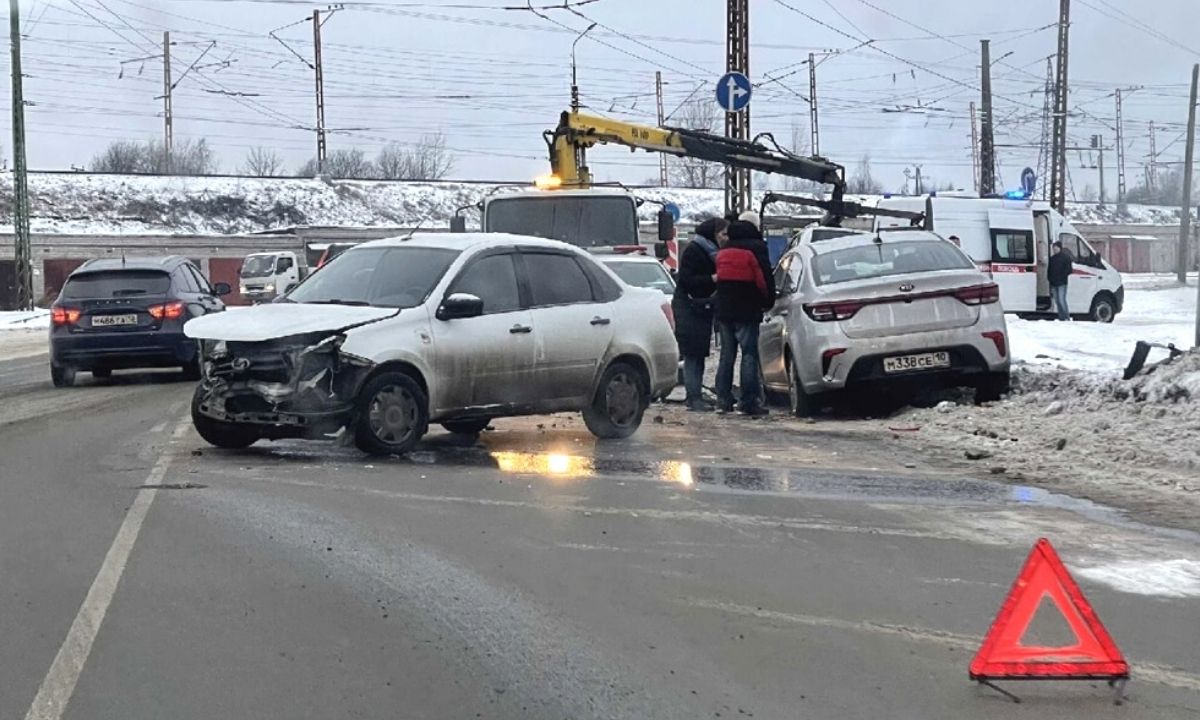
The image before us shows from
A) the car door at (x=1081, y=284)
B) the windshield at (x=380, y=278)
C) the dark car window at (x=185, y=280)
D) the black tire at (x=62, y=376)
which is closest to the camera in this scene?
the windshield at (x=380, y=278)

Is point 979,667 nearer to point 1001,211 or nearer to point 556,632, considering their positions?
point 556,632

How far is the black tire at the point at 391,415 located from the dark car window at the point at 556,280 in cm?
Answer: 145

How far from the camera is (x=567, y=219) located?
1950 cm

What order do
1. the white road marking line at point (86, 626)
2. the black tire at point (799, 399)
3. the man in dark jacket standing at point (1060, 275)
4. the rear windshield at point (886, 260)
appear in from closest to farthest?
the white road marking line at point (86, 626) → the rear windshield at point (886, 260) → the black tire at point (799, 399) → the man in dark jacket standing at point (1060, 275)

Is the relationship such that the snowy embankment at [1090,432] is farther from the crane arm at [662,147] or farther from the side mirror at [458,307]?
the crane arm at [662,147]

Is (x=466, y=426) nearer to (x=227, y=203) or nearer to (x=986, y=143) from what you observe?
(x=986, y=143)

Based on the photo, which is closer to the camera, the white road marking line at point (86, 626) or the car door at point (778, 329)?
the white road marking line at point (86, 626)

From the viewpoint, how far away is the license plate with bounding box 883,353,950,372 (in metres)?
12.7

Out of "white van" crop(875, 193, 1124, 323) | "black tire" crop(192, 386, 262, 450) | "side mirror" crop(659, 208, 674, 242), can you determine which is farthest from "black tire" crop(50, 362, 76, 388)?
"white van" crop(875, 193, 1124, 323)

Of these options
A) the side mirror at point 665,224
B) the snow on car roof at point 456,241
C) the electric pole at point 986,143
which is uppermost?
the electric pole at point 986,143

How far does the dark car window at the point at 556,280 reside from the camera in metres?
11.2

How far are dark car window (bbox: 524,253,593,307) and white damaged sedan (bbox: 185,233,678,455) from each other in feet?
0.04

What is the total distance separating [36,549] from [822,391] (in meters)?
7.61

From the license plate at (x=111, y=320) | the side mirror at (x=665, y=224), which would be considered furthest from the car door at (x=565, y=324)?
the side mirror at (x=665, y=224)
